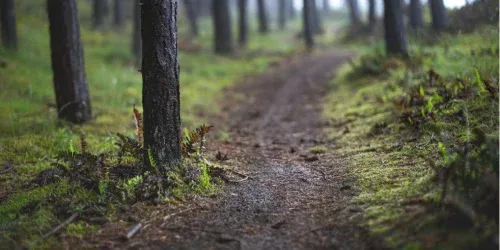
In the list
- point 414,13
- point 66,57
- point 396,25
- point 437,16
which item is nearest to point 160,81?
point 66,57

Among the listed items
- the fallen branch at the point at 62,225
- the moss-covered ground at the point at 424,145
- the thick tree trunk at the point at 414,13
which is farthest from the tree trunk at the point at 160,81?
the thick tree trunk at the point at 414,13

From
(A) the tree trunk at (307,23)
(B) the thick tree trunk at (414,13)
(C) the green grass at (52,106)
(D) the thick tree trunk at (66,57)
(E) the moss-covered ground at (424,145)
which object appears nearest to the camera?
(E) the moss-covered ground at (424,145)

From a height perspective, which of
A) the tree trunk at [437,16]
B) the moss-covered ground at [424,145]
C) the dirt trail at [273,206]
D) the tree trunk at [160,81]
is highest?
the tree trunk at [437,16]

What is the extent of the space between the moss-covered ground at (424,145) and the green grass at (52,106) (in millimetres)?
2058

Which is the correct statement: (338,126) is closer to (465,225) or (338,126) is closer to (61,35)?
(465,225)

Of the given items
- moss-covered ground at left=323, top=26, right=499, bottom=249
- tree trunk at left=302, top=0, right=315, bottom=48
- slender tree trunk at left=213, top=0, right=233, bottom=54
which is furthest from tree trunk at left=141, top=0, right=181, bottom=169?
tree trunk at left=302, top=0, right=315, bottom=48

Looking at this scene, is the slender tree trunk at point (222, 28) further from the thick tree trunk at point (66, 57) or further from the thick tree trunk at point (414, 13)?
the thick tree trunk at point (66, 57)

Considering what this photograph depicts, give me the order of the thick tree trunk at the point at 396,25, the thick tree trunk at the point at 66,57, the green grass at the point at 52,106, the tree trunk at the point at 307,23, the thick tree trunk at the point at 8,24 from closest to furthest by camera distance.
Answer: the green grass at the point at 52,106, the thick tree trunk at the point at 66,57, the thick tree trunk at the point at 396,25, the thick tree trunk at the point at 8,24, the tree trunk at the point at 307,23

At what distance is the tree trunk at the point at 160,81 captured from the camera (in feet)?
14.7

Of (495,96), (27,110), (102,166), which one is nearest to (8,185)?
(102,166)

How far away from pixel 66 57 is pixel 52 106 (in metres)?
1.04

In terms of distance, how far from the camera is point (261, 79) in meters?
14.7

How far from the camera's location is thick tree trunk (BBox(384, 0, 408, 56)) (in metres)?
11.3

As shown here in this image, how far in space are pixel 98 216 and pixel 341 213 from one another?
2293 mm
